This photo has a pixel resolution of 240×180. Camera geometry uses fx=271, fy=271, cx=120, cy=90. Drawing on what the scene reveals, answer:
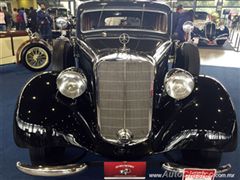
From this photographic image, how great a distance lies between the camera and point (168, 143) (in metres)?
2.06

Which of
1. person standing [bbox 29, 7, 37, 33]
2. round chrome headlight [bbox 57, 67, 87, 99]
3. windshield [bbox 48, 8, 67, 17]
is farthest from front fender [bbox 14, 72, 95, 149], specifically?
windshield [bbox 48, 8, 67, 17]

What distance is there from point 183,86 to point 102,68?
0.64 m

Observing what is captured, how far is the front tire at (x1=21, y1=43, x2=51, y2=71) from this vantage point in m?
6.09

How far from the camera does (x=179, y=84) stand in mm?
2113

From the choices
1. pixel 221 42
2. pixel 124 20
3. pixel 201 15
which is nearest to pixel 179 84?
pixel 124 20

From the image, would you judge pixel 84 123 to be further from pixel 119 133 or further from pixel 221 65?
pixel 221 65

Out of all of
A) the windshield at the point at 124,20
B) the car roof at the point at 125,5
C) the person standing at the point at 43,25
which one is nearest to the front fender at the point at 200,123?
the windshield at the point at 124,20

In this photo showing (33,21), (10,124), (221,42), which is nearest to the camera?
(10,124)

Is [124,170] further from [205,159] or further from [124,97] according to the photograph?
[205,159]

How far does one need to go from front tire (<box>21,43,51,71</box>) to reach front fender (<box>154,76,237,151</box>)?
449cm

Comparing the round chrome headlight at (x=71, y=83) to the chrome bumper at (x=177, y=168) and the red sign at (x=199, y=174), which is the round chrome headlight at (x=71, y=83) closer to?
the chrome bumper at (x=177, y=168)

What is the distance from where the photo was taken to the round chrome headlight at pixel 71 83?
6.93 ft

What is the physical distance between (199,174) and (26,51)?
517 centimetres

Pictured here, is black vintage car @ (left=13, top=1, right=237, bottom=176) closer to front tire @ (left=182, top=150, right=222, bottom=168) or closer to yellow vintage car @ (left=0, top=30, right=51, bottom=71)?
front tire @ (left=182, top=150, right=222, bottom=168)
